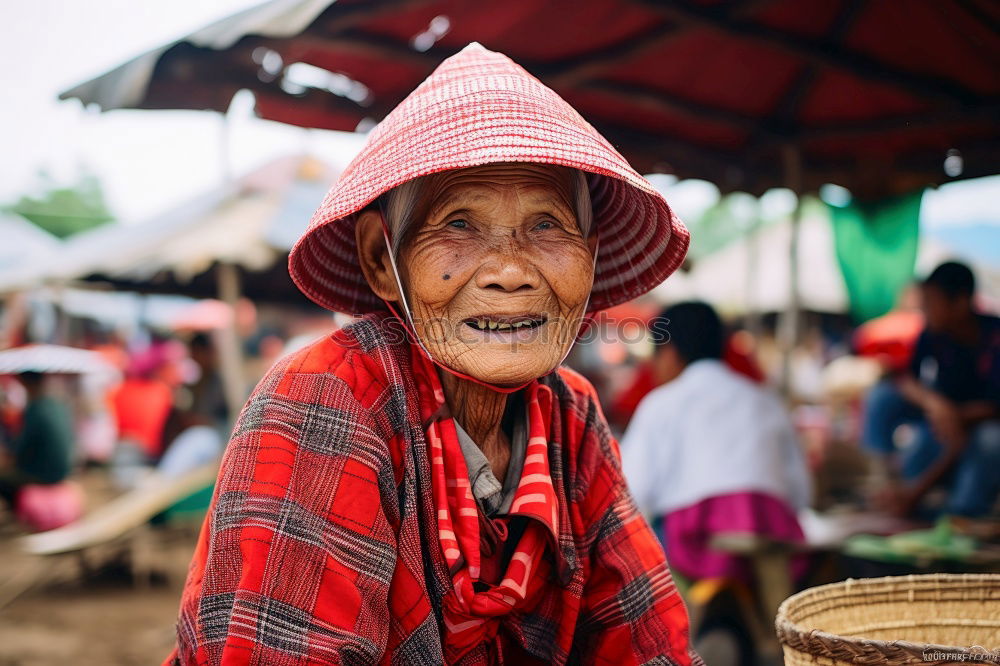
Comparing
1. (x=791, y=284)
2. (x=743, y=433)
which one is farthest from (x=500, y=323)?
(x=791, y=284)

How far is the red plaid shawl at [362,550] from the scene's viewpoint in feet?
4.22

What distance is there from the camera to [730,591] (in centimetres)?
400

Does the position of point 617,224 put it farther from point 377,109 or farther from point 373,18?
point 377,109

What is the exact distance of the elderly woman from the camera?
131cm

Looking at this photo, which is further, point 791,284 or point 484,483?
point 791,284

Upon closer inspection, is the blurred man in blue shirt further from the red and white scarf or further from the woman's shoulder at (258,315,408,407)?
the woman's shoulder at (258,315,408,407)

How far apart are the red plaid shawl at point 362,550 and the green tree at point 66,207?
125ft

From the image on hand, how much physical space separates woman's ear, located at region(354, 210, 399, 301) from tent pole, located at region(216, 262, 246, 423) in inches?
193

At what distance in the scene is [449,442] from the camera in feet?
5.04

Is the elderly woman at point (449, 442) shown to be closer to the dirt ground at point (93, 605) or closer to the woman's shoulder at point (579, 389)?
the woman's shoulder at point (579, 389)

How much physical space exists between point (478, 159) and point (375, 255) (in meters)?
0.41

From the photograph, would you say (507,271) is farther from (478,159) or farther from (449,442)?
(449,442)

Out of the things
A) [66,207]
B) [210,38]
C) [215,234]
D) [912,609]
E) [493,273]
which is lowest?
[912,609]

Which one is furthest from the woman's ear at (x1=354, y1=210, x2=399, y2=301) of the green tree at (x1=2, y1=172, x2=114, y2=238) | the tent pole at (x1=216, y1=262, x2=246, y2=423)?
the green tree at (x1=2, y1=172, x2=114, y2=238)
